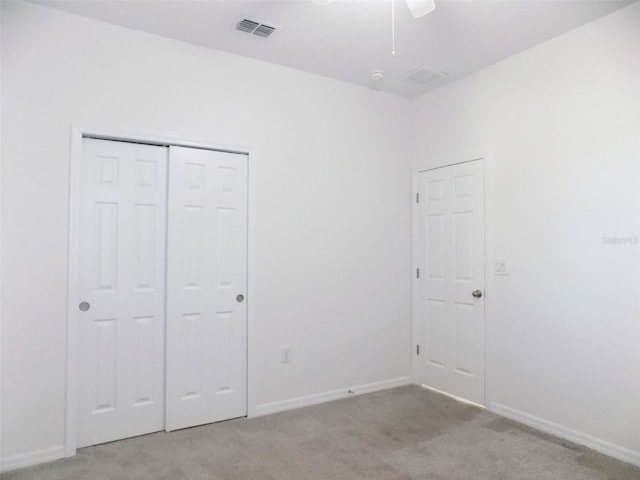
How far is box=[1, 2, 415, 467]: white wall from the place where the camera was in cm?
263

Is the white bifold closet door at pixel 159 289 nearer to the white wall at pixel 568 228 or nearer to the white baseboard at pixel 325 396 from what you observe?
the white baseboard at pixel 325 396

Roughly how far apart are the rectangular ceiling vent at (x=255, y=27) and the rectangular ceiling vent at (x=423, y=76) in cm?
130

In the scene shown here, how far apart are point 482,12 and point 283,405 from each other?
10.4ft

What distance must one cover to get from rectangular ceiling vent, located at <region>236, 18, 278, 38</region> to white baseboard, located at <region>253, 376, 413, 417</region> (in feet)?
9.10

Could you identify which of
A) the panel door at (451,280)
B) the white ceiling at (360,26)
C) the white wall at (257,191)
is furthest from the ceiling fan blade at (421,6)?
the panel door at (451,280)

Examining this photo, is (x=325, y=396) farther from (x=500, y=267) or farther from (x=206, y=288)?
(x=500, y=267)

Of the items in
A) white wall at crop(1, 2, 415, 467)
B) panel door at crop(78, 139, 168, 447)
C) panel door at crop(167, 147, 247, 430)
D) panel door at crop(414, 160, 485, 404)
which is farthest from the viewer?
panel door at crop(414, 160, 485, 404)

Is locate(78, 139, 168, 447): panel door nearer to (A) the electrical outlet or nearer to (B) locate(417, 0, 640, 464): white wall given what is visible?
(A) the electrical outlet

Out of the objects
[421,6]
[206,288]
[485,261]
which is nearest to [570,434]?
[485,261]

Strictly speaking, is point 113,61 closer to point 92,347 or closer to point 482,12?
point 92,347

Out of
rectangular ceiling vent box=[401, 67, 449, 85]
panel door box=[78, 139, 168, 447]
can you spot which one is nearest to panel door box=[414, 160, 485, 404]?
rectangular ceiling vent box=[401, 67, 449, 85]

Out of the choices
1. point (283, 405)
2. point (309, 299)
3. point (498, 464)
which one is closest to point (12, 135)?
point (309, 299)

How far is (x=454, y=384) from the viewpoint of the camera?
12.5 ft

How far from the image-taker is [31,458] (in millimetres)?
2607
